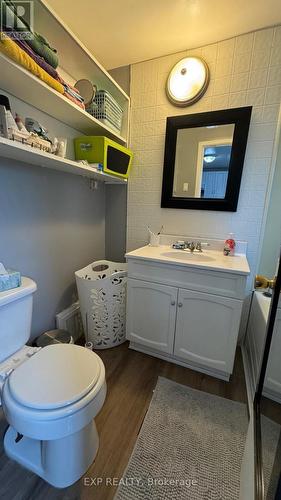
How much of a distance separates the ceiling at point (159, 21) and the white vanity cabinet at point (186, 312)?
1438 millimetres

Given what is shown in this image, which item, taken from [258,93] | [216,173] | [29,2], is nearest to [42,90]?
[29,2]

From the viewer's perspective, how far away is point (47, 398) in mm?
774

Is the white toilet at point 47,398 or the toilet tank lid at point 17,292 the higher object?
the toilet tank lid at point 17,292

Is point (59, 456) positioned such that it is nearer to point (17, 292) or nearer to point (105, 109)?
point (17, 292)

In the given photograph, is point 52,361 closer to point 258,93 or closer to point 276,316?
point 276,316

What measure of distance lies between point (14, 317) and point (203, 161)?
1.58 m

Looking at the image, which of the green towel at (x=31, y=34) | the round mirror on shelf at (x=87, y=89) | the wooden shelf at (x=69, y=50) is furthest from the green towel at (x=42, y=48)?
the round mirror on shelf at (x=87, y=89)

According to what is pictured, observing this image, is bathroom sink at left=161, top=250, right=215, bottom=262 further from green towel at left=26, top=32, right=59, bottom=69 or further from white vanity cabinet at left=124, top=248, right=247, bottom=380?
green towel at left=26, top=32, right=59, bottom=69

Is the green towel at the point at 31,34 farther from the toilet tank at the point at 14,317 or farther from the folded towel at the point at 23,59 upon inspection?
the toilet tank at the point at 14,317

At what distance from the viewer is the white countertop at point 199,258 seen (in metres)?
1.26

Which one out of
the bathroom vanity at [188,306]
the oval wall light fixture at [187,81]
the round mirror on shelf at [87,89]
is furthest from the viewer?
the oval wall light fixture at [187,81]

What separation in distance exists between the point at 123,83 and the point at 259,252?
176 centimetres

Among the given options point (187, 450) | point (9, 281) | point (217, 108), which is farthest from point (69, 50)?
point (187, 450)

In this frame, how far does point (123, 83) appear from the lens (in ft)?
5.84
